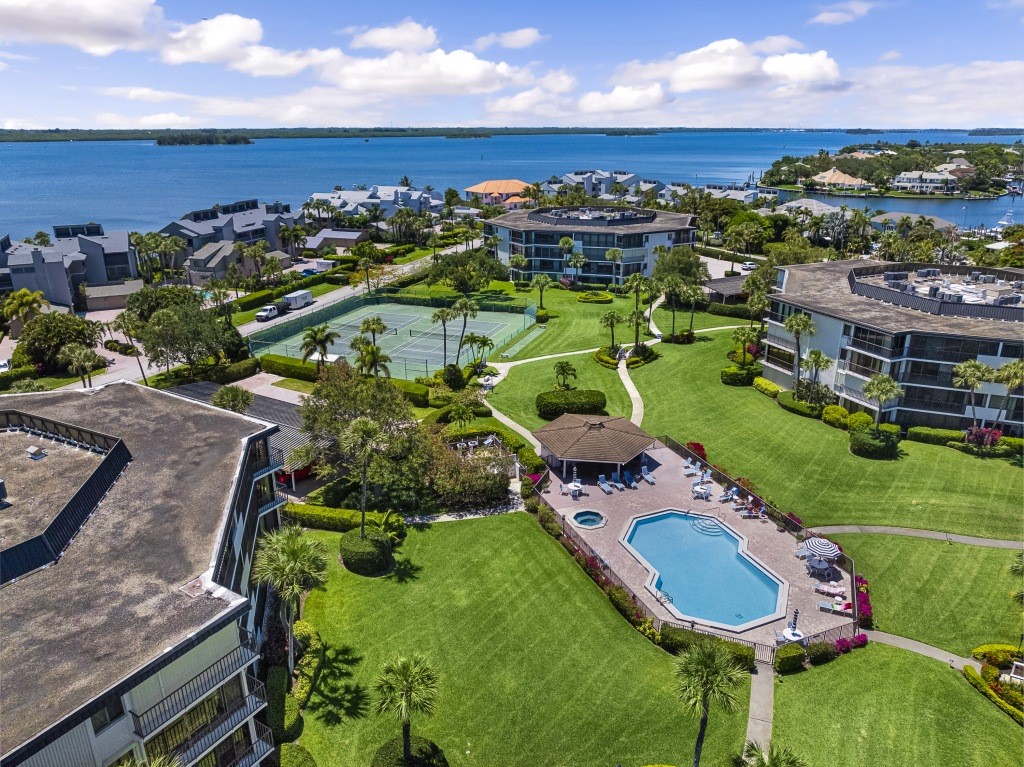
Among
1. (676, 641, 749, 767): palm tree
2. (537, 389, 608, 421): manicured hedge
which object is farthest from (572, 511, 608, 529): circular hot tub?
(676, 641, 749, 767): palm tree

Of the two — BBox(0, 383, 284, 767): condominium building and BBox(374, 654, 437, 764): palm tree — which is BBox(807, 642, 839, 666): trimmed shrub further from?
BBox(0, 383, 284, 767): condominium building

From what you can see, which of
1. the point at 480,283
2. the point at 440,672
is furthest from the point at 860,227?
the point at 440,672

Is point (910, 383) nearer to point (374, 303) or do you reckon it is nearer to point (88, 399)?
point (88, 399)

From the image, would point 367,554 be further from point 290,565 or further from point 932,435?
point 932,435

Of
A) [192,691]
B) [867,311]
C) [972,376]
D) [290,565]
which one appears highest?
[867,311]

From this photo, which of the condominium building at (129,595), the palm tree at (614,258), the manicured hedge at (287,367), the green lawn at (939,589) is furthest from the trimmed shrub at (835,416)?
the manicured hedge at (287,367)

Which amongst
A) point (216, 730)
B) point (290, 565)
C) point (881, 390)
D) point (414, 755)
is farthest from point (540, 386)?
point (216, 730)
